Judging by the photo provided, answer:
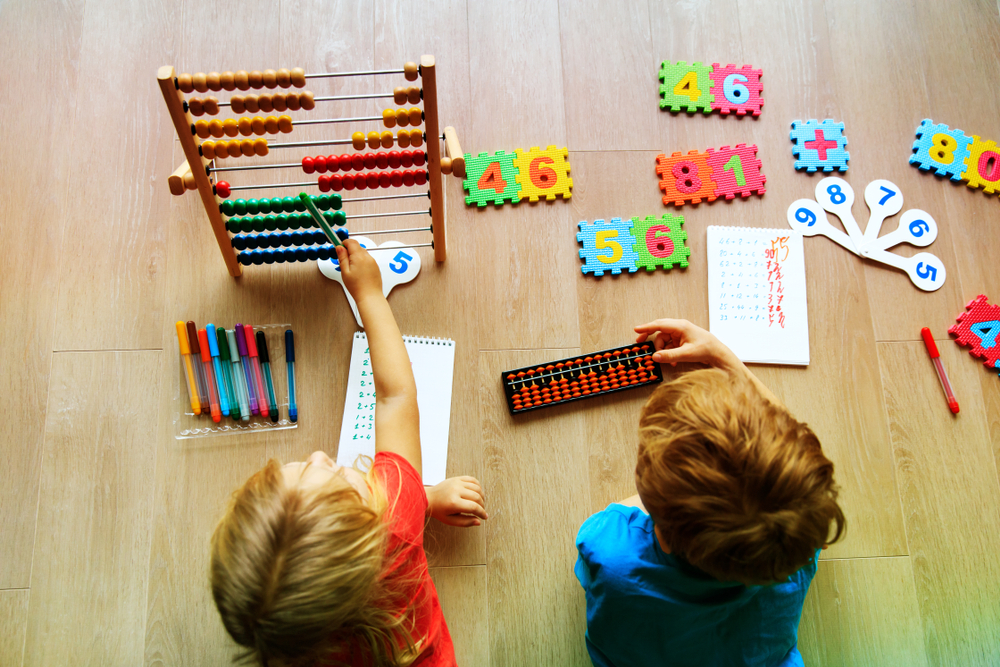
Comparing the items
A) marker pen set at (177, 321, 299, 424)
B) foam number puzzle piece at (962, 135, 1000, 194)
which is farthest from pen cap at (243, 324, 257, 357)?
foam number puzzle piece at (962, 135, 1000, 194)

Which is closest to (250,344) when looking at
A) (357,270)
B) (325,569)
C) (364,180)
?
(357,270)

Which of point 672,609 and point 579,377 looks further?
point 579,377

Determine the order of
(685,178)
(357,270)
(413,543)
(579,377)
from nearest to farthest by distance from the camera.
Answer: (413,543) → (357,270) → (579,377) → (685,178)

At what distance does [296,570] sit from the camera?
69 cm

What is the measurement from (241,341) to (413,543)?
56 cm

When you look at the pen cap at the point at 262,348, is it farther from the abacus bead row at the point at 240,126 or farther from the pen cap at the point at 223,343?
the abacus bead row at the point at 240,126

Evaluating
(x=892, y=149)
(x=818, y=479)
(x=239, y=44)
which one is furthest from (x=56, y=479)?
(x=892, y=149)

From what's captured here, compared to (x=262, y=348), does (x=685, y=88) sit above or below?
above

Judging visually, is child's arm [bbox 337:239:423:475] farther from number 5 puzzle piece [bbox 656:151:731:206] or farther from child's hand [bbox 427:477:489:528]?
number 5 puzzle piece [bbox 656:151:731:206]

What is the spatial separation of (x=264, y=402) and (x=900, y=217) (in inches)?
54.3

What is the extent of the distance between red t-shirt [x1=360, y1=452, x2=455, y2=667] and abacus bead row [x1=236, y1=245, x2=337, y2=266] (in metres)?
0.40

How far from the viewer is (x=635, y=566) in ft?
3.00

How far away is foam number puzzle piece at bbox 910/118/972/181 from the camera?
4.44 ft

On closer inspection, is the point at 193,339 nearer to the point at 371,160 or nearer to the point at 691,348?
the point at 371,160
